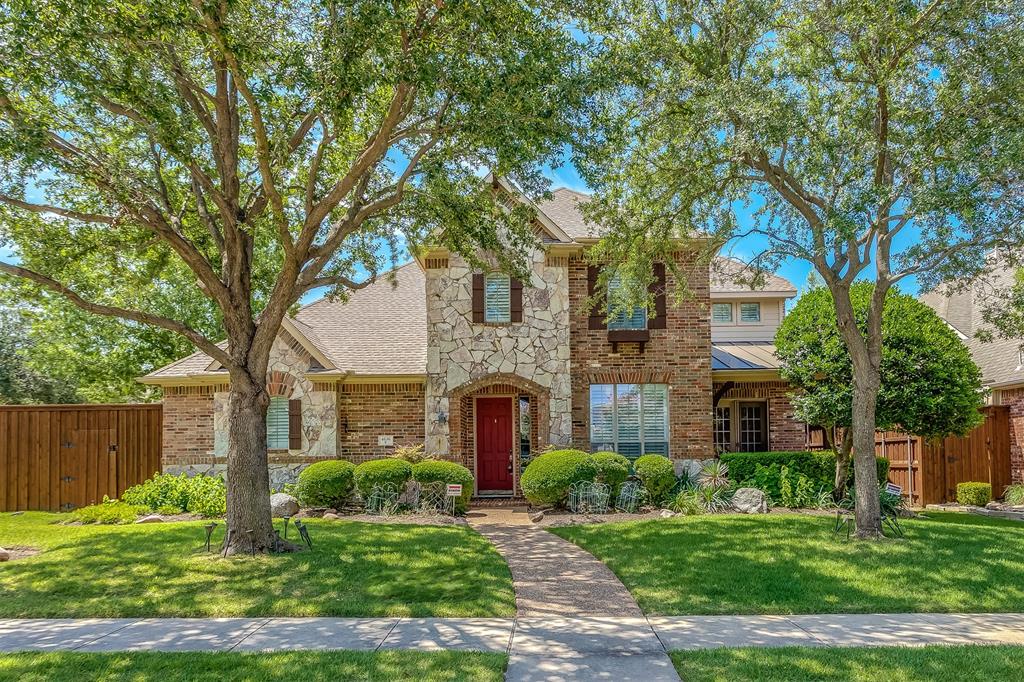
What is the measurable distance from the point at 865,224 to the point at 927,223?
895 millimetres

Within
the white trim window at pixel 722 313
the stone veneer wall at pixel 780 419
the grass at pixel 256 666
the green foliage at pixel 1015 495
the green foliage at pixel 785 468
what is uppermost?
the white trim window at pixel 722 313

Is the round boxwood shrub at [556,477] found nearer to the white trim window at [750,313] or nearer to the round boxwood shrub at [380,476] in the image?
the round boxwood shrub at [380,476]

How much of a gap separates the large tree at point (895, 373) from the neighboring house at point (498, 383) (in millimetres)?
2206

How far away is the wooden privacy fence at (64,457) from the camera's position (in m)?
14.7

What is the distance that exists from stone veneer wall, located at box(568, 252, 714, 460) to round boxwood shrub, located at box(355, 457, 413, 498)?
13.0ft

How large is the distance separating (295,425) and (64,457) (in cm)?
505

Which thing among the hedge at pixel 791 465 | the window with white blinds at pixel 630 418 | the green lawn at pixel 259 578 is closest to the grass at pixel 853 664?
the green lawn at pixel 259 578

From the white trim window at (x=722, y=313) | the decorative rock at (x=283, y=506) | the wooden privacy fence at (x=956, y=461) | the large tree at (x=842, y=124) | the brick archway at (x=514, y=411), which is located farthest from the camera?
the white trim window at (x=722, y=313)

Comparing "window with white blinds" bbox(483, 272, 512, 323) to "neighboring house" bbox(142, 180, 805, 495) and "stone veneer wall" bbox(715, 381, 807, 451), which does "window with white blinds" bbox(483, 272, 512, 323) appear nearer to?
"neighboring house" bbox(142, 180, 805, 495)

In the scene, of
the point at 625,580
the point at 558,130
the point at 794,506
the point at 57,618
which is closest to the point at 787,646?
the point at 625,580

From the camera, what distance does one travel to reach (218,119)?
9.38m

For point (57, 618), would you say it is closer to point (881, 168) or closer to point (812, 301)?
point (881, 168)

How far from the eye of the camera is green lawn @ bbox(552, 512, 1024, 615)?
7.01 meters

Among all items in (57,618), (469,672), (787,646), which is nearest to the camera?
(469,672)
